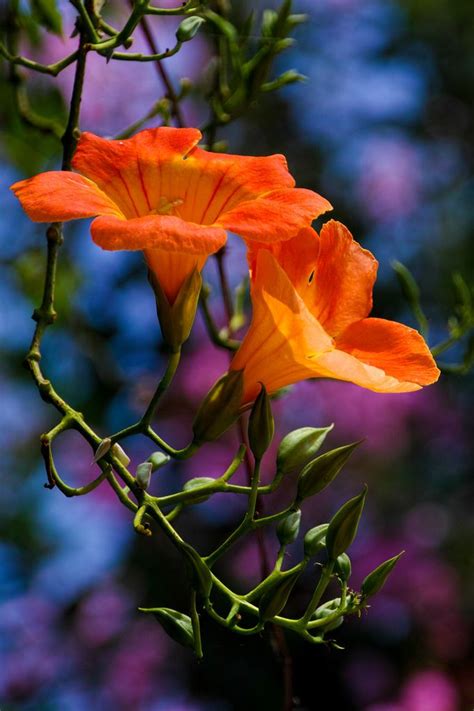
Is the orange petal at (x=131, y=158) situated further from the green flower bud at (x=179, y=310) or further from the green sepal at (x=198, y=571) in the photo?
the green sepal at (x=198, y=571)

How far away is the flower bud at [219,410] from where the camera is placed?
2.41ft

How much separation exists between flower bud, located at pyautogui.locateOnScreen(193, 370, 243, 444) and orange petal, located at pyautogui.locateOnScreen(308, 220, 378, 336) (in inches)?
3.6

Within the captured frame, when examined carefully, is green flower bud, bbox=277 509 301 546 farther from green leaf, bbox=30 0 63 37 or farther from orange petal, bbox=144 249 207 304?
green leaf, bbox=30 0 63 37

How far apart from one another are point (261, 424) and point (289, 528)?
0.08m

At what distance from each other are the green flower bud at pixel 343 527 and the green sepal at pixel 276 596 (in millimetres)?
43

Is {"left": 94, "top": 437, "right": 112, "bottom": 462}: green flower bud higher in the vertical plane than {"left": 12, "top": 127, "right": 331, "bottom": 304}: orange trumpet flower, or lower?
lower

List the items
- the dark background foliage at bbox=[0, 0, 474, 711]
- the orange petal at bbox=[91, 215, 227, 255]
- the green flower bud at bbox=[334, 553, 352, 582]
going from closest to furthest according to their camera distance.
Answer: the orange petal at bbox=[91, 215, 227, 255], the green flower bud at bbox=[334, 553, 352, 582], the dark background foliage at bbox=[0, 0, 474, 711]

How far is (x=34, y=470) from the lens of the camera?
2471 mm

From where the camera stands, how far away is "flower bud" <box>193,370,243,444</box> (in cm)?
73

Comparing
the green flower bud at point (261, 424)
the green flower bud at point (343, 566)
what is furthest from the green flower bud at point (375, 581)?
the green flower bud at point (261, 424)

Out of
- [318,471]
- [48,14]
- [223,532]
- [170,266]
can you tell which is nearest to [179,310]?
[170,266]

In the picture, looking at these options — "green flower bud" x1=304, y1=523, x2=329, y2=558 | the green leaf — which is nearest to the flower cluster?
"green flower bud" x1=304, y1=523, x2=329, y2=558

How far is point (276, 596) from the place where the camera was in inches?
25.9

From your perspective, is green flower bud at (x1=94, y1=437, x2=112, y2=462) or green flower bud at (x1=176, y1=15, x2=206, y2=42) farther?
green flower bud at (x1=176, y1=15, x2=206, y2=42)
